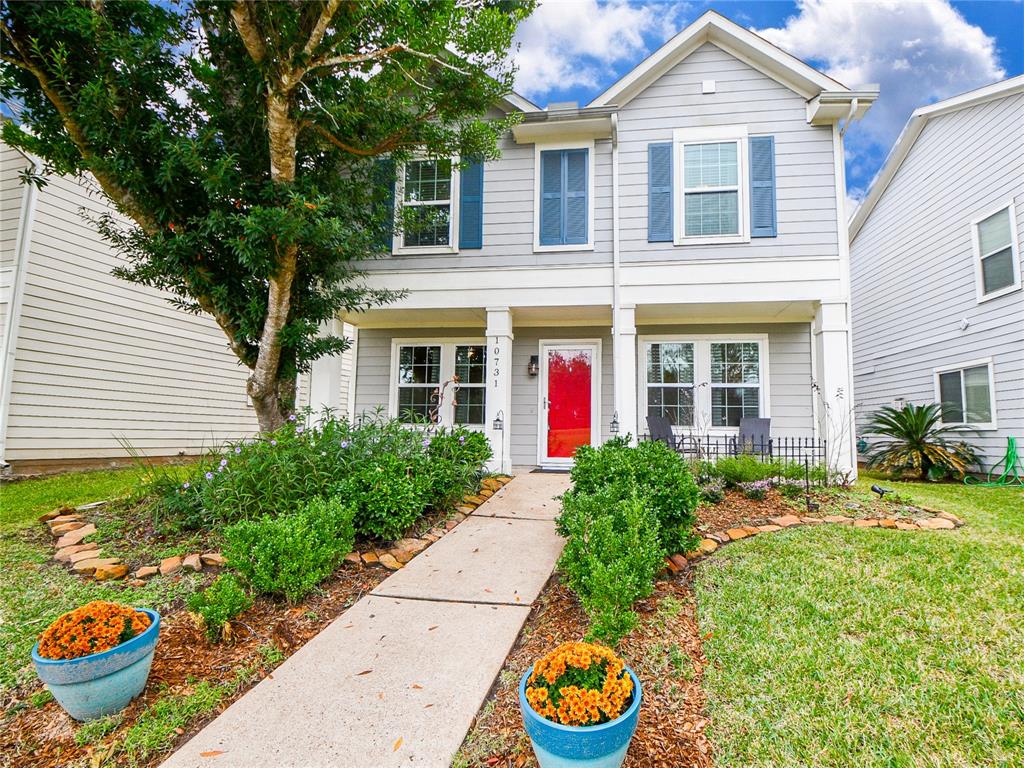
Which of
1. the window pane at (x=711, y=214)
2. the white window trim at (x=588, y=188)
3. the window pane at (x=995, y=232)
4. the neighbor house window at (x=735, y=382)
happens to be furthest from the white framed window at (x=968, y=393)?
the white window trim at (x=588, y=188)

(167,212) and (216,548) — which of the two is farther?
(167,212)

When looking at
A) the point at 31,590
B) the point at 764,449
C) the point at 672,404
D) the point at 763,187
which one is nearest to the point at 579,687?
the point at 31,590

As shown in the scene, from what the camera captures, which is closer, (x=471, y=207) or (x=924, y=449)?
(x=471, y=207)

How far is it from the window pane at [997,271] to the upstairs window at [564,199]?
6730 millimetres

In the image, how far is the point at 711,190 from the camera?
273 inches

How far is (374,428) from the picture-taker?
505cm

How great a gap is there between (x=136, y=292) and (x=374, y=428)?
246 inches

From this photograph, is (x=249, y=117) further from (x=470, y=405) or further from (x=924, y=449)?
(x=924, y=449)

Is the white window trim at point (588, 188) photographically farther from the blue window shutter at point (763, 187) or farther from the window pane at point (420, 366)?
the window pane at point (420, 366)

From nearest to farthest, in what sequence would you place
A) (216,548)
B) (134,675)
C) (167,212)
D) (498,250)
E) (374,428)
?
(134,675), (216,548), (167,212), (374,428), (498,250)

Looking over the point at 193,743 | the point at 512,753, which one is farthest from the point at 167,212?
the point at 512,753

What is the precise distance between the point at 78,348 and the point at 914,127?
51.3ft

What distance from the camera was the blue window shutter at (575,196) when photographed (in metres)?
7.21

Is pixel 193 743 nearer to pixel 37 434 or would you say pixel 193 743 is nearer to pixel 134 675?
pixel 134 675
